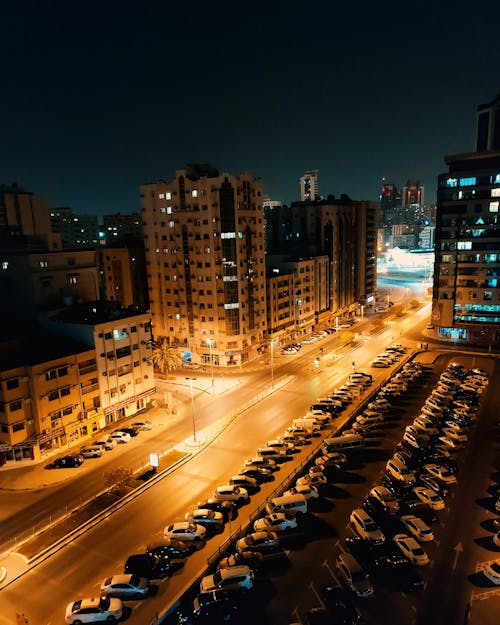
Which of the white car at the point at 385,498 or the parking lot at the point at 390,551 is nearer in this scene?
the parking lot at the point at 390,551

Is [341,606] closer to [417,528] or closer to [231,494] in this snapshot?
[417,528]

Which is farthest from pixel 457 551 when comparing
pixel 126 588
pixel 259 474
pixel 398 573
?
pixel 126 588

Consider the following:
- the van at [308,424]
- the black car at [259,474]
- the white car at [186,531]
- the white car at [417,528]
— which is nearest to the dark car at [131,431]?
the black car at [259,474]

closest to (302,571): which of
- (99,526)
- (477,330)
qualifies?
(99,526)

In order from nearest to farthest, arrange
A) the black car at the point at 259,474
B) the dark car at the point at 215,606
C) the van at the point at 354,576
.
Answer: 1. the dark car at the point at 215,606
2. the van at the point at 354,576
3. the black car at the point at 259,474

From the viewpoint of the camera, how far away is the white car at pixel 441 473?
131 ft

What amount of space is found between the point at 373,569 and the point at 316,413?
25.1 meters

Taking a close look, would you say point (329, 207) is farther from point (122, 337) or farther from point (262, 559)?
point (262, 559)

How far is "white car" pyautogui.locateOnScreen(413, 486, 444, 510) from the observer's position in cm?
3644

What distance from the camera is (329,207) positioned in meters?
114

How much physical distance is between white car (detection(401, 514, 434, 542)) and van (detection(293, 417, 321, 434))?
684 inches

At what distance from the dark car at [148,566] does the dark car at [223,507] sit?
6287mm

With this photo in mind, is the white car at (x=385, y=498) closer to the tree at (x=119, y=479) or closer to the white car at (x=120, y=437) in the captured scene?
the tree at (x=119, y=479)

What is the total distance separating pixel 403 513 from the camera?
3619cm
